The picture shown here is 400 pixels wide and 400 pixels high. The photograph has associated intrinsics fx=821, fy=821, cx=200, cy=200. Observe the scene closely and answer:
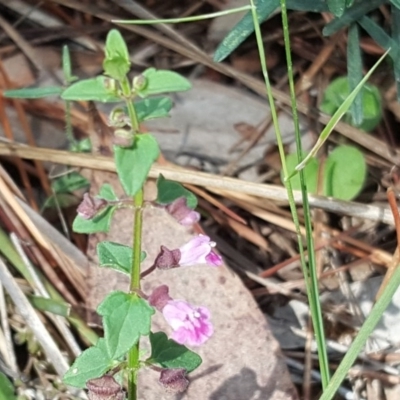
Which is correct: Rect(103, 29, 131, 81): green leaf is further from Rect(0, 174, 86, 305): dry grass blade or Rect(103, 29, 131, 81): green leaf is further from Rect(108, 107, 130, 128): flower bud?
Rect(0, 174, 86, 305): dry grass blade

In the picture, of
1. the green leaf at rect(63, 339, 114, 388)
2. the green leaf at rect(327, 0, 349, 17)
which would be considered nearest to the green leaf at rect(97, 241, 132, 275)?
the green leaf at rect(63, 339, 114, 388)

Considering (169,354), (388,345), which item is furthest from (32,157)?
(388,345)

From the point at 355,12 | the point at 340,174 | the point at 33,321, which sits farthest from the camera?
the point at 340,174

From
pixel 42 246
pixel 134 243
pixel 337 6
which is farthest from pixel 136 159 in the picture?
pixel 42 246

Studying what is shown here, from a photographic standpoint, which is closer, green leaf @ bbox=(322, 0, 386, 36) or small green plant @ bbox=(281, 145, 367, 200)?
green leaf @ bbox=(322, 0, 386, 36)

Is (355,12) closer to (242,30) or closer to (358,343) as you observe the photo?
(242,30)

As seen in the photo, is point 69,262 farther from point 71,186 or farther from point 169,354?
point 169,354

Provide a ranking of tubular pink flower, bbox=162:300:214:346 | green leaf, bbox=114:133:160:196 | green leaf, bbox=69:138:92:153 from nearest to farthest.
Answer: green leaf, bbox=114:133:160:196 → tubular pink flower, bbox=162:300:214:346 → green leaf, bbox=69:138:92:153
